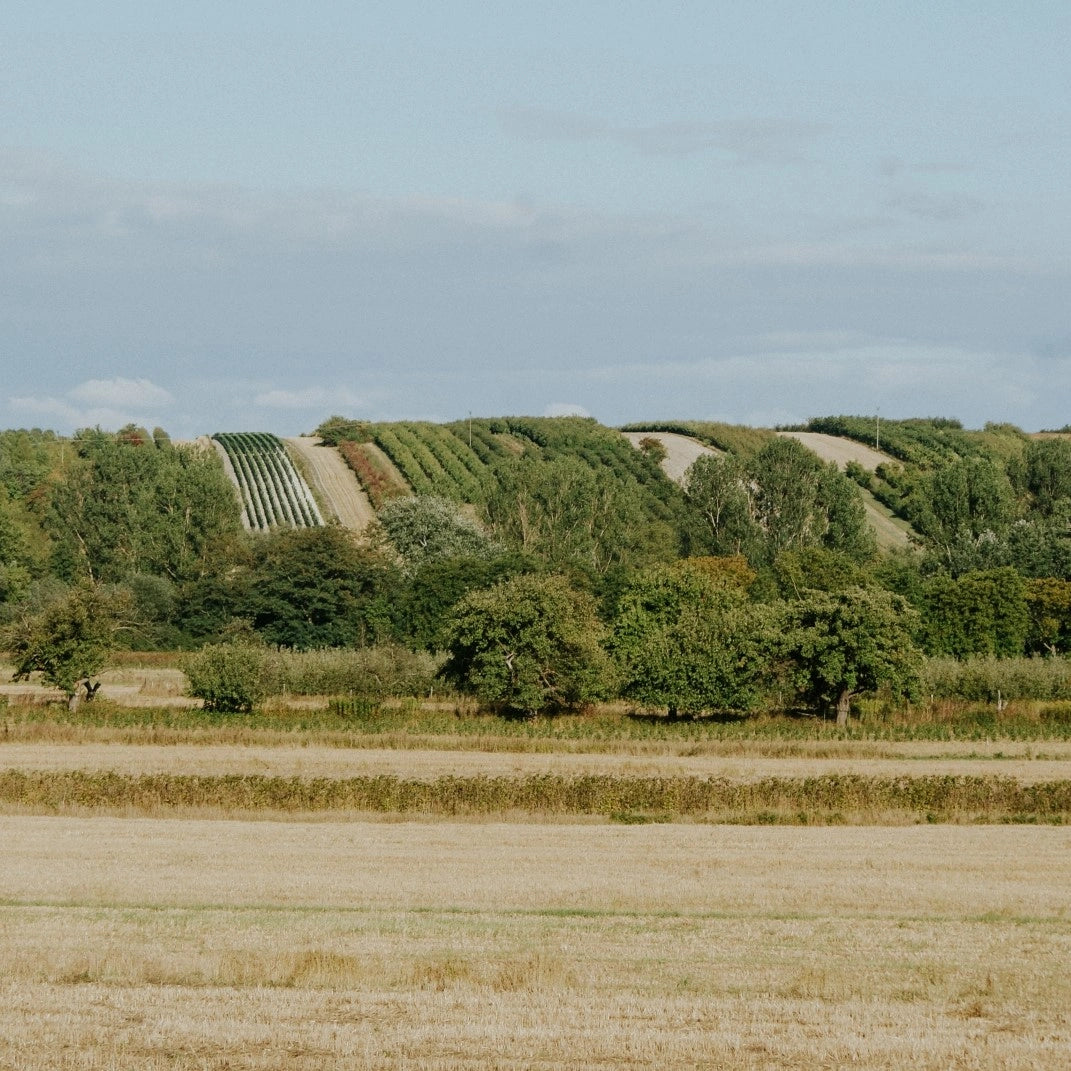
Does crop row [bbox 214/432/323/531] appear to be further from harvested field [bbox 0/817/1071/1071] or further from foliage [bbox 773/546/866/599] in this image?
harvested field [bbox 0/817/1071/1071]

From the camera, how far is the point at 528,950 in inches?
821

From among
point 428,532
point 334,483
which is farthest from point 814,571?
point 334,483

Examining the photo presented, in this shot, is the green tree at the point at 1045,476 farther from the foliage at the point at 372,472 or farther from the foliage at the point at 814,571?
the foliage at the point at 372,472

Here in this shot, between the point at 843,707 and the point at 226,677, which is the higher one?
the point at 226,677

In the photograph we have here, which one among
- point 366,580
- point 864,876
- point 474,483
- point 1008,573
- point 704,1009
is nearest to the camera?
point 704,1009

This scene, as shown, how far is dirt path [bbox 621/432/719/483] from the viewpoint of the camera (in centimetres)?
15338

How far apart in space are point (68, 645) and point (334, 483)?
8324cm

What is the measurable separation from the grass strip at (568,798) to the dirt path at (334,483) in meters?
86.1

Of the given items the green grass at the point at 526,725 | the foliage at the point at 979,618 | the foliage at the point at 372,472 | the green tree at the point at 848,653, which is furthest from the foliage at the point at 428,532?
the green tree at the point at 848,653

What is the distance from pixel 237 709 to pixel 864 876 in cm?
4017

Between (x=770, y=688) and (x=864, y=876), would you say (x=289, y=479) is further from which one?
(x=864, y=876)

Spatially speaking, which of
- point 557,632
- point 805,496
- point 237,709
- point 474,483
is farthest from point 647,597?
point 474,483

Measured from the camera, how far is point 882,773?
4528 centimetres

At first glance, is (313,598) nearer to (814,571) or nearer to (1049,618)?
(814,571)
